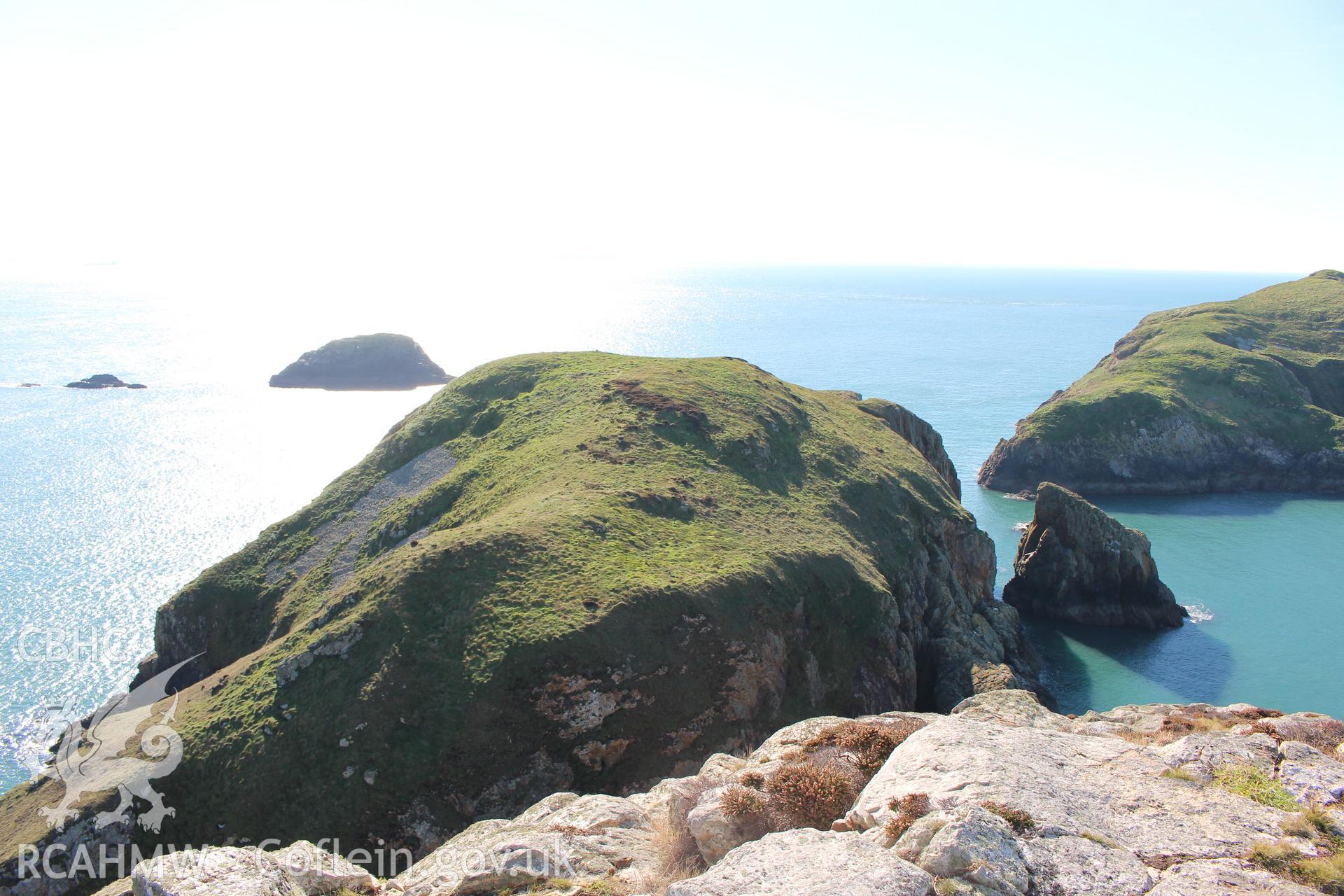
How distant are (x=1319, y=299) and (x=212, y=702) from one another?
212 m

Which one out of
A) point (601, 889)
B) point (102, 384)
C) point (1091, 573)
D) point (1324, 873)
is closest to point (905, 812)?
point (601, 889)

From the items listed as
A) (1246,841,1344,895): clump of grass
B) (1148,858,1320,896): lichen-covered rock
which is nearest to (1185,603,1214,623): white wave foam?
(1246,841,1344,895): clump of grass

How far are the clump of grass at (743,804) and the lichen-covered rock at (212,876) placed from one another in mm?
9920

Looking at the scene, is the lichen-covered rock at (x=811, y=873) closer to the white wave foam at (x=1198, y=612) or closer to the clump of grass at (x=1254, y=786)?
the clump of grass at (x=1254, y=786)

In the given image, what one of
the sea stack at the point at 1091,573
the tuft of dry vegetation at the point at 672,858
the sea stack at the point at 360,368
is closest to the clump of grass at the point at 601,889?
the tuft of dry vegetation at the point at 672,858

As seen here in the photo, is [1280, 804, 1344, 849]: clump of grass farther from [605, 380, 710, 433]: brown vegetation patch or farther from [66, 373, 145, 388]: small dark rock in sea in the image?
[66, 373, 145, 388]: small dark rock in sea

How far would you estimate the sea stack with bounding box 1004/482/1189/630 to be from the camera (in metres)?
72.3

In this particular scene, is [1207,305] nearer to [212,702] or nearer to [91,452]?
[212,702]

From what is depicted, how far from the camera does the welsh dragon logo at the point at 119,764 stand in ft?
111

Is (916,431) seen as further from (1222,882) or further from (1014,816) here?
(1222,882)

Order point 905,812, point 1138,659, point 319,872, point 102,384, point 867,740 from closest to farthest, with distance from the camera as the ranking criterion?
point 905,812 → point 319,872 → point 867,740 → point 1138,659 → point 102,384

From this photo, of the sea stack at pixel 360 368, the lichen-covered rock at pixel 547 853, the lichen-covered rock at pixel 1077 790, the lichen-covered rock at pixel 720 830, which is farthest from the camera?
the sea stack at pixel 360 368

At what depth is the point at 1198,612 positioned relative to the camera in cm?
7575

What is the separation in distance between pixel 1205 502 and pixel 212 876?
128187 mm
